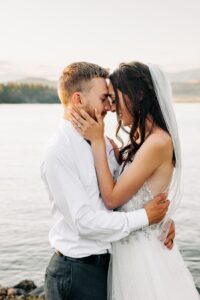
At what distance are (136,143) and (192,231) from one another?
1305 centimetres

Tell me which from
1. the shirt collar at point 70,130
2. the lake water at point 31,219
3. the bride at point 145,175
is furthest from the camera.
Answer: the lake water at point 31,219

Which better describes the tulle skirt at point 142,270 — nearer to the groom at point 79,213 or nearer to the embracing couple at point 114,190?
the embracing couple at point 114,190

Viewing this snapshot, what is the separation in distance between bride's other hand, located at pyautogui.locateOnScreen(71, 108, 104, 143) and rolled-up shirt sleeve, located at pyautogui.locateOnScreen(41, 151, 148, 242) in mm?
231

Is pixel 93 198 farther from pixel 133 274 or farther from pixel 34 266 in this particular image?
pixel 34 266

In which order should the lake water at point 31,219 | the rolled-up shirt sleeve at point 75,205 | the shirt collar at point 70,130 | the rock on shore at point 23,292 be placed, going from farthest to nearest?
1. the lake water at point 31,219
2. the rock on shore at point 23,292
3. the shirt collar at point 70,130
4. the rolled-up shirt sleeve at point 75,205

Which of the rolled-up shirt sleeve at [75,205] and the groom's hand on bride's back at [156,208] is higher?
the rolled-up shirt sleeve at [75,205]

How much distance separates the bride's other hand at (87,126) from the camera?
10.1ft

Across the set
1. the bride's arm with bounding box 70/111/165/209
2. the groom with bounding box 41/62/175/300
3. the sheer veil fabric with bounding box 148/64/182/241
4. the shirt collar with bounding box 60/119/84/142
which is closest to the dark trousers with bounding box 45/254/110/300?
the groom with bounding box 41/62/175/300

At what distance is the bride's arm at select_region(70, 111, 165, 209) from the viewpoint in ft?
10.0

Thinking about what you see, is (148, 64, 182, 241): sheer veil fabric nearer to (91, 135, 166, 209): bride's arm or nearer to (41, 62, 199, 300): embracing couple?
(41, 62, 199, 300): embracing couple

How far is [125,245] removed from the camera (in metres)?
3.23

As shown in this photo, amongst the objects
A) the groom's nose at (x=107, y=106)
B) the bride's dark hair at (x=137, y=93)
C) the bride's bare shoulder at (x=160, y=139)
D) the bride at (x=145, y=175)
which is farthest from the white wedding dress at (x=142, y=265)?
the groom's nose at (x=107, y=106)

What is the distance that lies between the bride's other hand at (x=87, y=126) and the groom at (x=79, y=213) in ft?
0.12

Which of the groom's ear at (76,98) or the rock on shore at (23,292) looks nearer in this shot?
the groom's ear at (76,98)
